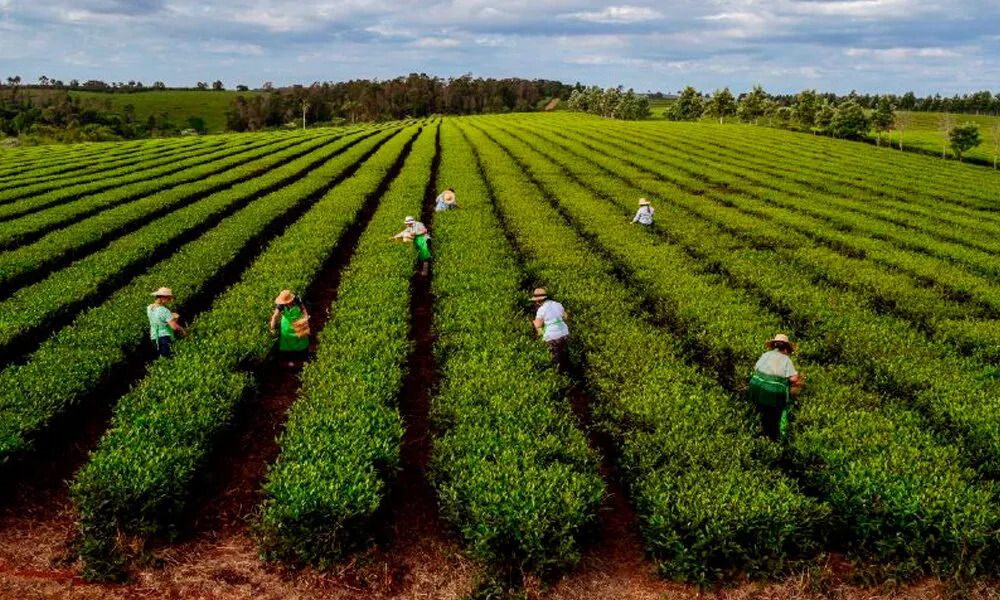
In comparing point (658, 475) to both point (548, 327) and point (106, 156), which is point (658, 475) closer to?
point (548, 327)

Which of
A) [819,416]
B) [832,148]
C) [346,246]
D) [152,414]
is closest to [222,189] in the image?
[346,246]

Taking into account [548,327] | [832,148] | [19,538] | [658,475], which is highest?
[832,148]

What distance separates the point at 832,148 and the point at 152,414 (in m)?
72.6

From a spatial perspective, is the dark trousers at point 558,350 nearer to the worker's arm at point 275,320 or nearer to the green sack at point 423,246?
the worker's arm at point 275,320

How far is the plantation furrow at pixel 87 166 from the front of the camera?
38000 mm

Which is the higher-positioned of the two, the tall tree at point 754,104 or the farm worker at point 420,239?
the tall tree at point 754,104

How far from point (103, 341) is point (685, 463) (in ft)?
36.8

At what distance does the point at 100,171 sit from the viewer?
43.1 m

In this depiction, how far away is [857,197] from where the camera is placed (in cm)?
3672

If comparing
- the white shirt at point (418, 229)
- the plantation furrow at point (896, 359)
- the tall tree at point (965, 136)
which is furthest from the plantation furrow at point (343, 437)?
the tall tree at point (965, 136)

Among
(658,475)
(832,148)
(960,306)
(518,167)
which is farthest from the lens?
(832,148)

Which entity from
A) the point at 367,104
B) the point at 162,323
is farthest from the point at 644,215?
the point at 367,104

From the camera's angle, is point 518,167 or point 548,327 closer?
point 548,327

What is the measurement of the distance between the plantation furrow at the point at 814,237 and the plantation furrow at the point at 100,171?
3273cm
